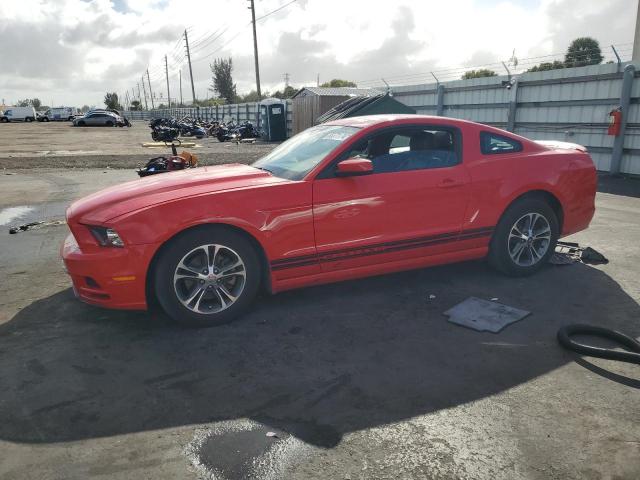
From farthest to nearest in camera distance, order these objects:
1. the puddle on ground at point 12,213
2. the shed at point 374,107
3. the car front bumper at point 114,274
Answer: the shed at point 374,107
the puddle on ground at point 12,213
the car front bumper at point 114,274

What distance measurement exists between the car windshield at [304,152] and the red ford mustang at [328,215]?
0.02 m

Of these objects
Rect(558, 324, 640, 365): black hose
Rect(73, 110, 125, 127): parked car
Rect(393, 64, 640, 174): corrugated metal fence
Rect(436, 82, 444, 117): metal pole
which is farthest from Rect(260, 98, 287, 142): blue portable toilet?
Rect(73, 110, 125, 127): parked car

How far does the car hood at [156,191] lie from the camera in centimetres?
360

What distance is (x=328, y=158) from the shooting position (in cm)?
398

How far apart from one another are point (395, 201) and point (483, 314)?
1.14 m

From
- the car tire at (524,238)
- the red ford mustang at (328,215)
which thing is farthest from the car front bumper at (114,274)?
the car tire at (524,238)

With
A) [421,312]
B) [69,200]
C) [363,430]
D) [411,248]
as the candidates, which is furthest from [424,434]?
[69,200]

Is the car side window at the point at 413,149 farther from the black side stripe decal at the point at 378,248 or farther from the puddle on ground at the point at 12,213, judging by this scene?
the puddle on ground at the point at 12,213

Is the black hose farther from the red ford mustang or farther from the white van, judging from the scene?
the white van

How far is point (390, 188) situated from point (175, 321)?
6.55ft

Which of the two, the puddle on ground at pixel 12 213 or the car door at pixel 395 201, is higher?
the car door at pixel 395 201

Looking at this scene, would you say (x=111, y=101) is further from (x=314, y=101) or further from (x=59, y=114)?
(x=314, y=101)

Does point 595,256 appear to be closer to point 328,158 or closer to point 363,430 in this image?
point 328,158

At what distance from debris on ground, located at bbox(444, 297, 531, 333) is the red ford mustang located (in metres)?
0.53
